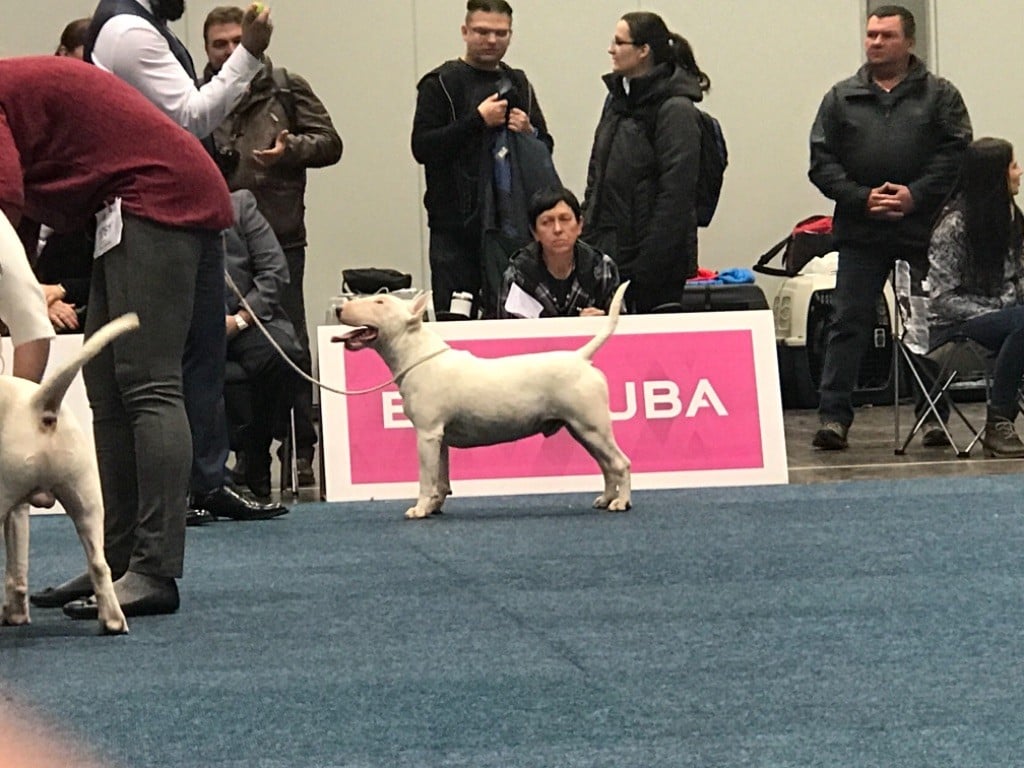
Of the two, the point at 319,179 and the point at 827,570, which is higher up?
the point at 319,179

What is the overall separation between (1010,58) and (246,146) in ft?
15.0

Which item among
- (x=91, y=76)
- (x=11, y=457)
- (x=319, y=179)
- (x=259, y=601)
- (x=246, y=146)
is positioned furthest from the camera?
(x=319, y=179)

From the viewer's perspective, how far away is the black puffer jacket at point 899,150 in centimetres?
603

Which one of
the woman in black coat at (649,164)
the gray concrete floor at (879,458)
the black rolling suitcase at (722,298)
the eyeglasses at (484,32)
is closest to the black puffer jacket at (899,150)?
the woman in black coat at (649,164)

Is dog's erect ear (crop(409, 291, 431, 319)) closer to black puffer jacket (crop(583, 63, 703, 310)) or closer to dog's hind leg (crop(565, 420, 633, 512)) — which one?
dog's hind leg (crop(565, 420, 633, 512))

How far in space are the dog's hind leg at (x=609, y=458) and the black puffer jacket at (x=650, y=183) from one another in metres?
1.27

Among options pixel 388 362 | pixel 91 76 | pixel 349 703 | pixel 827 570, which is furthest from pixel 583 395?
pixel 349 703

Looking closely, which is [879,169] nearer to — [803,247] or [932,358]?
[932,358]

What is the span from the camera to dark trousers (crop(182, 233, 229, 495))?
3.17 metres

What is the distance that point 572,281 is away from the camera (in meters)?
5.39

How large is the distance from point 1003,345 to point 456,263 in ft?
5.89

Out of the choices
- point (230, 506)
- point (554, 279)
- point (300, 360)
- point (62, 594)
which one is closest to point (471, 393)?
point (230, 506)

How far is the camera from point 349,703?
90.5 inches

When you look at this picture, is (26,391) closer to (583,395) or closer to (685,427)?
(583,395)
